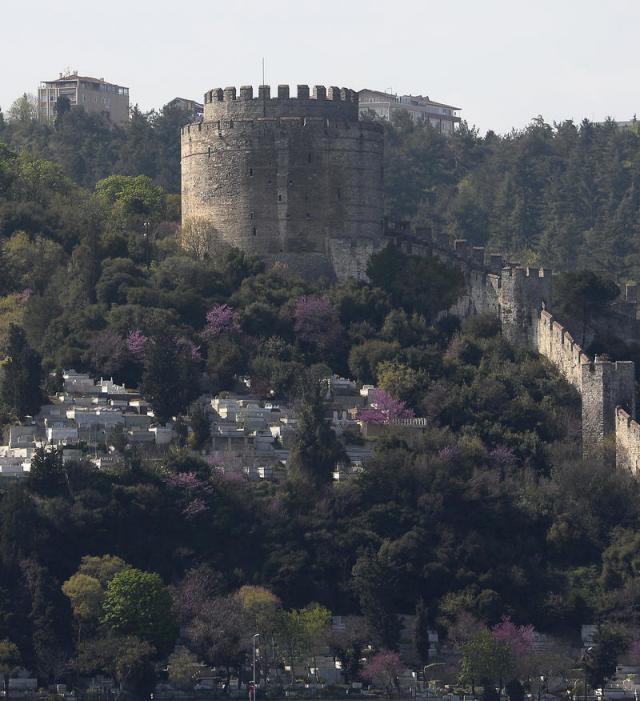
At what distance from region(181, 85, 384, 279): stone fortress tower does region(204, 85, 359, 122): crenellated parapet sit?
32 mm

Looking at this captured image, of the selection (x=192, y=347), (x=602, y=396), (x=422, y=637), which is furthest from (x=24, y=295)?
(x=422, y=637)

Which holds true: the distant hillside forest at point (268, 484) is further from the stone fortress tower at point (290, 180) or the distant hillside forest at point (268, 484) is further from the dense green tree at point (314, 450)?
the stone fortress tower at point (290, 180)

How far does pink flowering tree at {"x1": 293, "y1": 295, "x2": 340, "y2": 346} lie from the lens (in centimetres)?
8594

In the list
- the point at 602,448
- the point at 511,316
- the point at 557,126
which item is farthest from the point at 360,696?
the point at 557,126

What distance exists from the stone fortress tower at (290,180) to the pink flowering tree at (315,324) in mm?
3059

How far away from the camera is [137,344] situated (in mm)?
84000

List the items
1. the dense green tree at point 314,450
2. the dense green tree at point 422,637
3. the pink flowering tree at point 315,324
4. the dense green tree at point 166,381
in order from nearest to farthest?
1. the dense green tree at point 422,637
2. the dense green tree at point 314,450
3. the dense green tree at point 166,381
4. the pink flowering tree at point 315,324

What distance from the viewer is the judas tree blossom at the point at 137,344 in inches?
3305

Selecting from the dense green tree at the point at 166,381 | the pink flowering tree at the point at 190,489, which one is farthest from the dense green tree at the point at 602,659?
the dense green tree at the point at 166,381

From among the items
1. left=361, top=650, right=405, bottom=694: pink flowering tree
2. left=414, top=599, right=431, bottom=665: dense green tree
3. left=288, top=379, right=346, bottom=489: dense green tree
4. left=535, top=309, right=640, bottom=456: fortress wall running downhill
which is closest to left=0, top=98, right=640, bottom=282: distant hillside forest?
left=535, top=309, right=640, bottom=456: fortress wall running downhill

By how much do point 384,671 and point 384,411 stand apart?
44.4ft

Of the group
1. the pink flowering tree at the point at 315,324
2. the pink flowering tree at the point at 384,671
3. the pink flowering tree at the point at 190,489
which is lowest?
the pink flowering tree at the point at 384,671

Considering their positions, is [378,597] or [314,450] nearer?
[378,597]

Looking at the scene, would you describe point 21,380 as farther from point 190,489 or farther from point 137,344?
point 190,489
